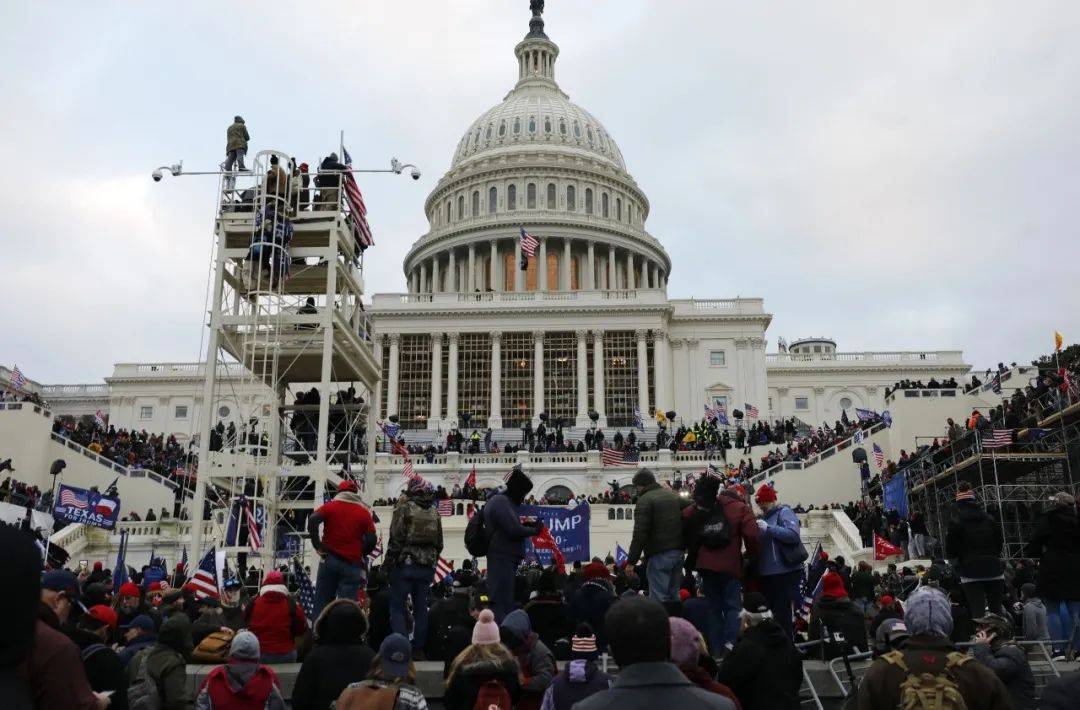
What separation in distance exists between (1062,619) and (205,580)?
12.7 m

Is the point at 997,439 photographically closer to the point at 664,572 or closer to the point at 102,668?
the point at 664,572

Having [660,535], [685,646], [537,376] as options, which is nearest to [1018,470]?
[660,535]

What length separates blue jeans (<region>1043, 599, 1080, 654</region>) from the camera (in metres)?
13.1

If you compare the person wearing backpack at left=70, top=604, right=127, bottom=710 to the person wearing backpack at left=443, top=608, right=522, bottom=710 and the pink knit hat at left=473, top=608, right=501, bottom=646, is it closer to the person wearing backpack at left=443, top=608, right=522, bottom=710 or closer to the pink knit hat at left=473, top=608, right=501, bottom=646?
the person wearing backpack at left=443, top=608, right=522, bottom=710

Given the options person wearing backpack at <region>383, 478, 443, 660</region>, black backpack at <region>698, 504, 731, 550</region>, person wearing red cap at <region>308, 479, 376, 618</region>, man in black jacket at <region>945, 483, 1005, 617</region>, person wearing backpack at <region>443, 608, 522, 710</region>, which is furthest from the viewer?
man in black jacket at <region>945, 483, 1005, 617</region>

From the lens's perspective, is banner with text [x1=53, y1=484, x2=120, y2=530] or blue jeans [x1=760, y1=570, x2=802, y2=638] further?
banner with text [x1=53, y1=484, x2=120, y2=530]

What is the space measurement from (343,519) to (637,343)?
206ft

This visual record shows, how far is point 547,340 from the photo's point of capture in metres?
75.9

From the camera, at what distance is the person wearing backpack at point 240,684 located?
8.20 m

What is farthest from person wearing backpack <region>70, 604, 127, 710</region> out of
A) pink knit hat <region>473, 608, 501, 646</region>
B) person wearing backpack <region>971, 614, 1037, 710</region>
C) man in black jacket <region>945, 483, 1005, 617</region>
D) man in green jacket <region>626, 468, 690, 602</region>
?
man in black jacket <region>945, 483, 1005, 617</region>

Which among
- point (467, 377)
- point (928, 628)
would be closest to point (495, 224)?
point (467, 377)

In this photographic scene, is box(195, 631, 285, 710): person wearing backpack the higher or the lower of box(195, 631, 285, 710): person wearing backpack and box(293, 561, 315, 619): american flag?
the lower

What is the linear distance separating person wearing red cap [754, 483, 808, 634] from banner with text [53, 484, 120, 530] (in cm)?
2523

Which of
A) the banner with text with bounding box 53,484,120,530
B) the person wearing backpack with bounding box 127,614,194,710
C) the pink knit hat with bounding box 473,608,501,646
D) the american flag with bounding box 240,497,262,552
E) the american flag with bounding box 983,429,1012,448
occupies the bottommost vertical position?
the person wearing backpack with bounding box 127,614,194,710
